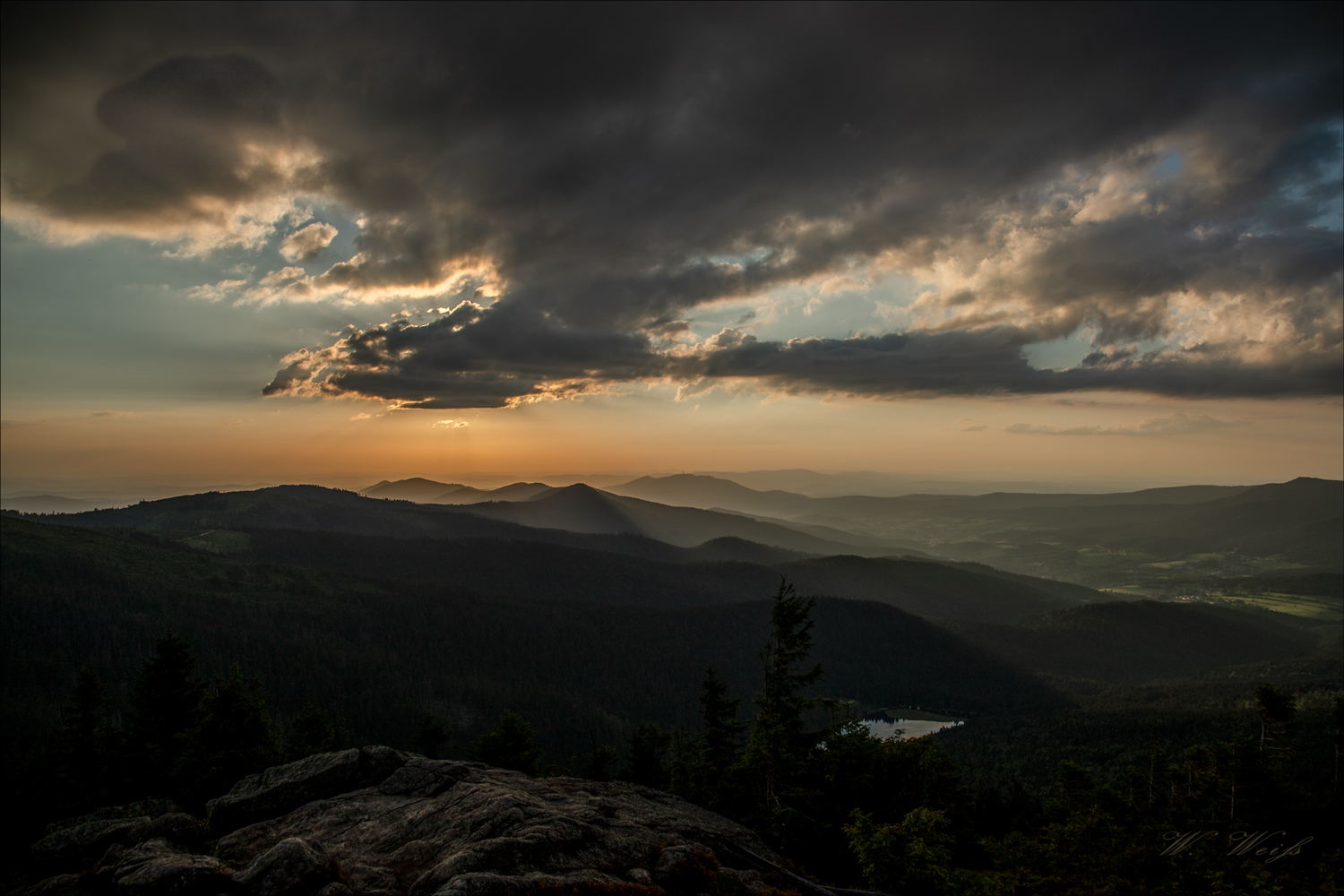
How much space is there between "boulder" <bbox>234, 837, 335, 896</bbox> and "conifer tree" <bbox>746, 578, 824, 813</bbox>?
20.9m

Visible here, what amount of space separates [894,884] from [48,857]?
1304 inches

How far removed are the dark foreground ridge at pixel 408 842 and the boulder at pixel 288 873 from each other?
0.04 metres

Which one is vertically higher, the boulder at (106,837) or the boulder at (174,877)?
the boulder at (174,877)

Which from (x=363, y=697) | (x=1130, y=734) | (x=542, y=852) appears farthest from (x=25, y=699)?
(x=1130, y=734)

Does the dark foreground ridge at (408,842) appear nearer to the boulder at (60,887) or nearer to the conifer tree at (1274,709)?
the boulder at (60,887)

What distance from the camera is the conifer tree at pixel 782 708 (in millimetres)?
31812

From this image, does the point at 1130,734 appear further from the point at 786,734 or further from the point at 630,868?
the point at 630,868

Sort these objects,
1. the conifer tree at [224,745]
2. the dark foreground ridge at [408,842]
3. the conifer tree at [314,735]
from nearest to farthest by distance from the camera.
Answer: the dark foreground ridge at [408,842] < the conifer tree at [224,745] < the conifer tree at [314,735]

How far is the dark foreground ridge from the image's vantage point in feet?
57.3

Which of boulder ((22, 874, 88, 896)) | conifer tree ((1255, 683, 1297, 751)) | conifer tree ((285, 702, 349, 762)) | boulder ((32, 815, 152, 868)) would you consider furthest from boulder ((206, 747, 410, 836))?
conifer tree ((1255, 683, 1297, 751))

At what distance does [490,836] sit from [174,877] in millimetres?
9311

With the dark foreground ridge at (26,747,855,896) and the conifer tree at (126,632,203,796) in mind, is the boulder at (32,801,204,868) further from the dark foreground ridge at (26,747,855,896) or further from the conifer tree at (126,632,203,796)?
the conifer tree at (126,632,203,796)

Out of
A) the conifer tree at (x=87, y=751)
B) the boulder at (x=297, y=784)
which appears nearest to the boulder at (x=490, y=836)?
the boulder at (x=297, y=784)

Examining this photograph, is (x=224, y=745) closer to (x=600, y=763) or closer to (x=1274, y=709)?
(x=600, y=763)
